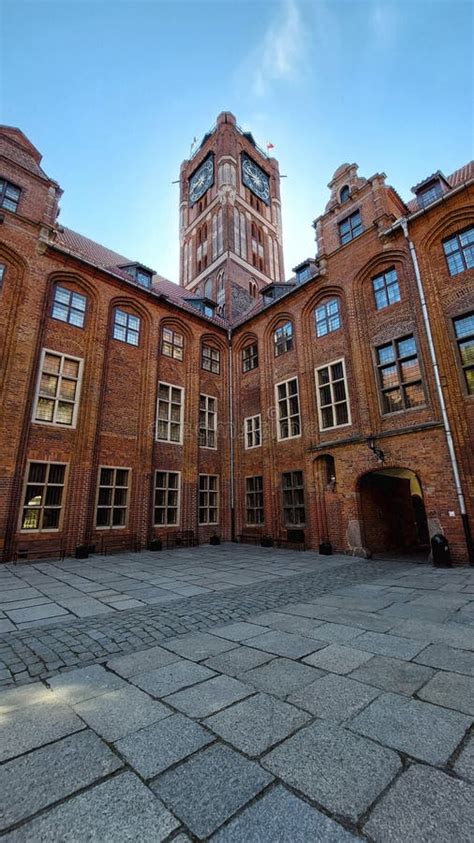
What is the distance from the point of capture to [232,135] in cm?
3331

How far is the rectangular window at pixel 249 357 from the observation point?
19961 millimetres

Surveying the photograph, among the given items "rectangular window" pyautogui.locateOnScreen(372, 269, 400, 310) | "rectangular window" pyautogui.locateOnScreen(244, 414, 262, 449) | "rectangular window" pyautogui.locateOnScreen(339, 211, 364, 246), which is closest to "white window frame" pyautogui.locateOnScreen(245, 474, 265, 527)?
"rectangular window" pyautogui.locateOnScreen(244, 414, 262, 449)

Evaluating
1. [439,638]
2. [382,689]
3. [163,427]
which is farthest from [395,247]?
[382,689]

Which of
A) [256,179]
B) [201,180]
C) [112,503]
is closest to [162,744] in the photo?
[112,503]

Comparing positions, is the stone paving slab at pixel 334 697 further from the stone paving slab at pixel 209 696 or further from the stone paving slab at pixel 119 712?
the stone paving slab at pixel 119 712

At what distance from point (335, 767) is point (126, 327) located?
56.0 ft

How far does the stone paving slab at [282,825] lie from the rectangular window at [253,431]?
16.3 metres

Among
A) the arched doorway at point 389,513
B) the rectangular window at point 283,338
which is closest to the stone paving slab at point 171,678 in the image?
the arched doorway at point 389,513

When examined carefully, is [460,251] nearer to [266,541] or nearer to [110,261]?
[266,541]

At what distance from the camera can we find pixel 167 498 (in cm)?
1628

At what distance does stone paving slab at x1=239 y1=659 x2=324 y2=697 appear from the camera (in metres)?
3.14

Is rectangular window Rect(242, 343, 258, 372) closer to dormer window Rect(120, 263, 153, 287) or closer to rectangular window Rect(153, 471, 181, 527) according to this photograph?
dormer window Rect(120, 263, 153, 287)

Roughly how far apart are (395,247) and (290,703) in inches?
614

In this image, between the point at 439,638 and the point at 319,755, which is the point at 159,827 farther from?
the point at 439,638
